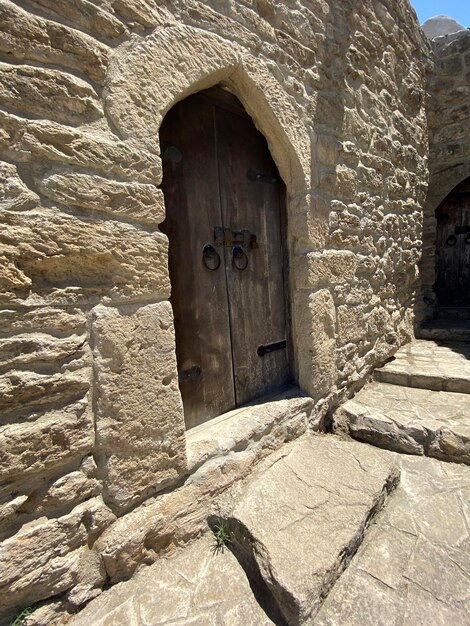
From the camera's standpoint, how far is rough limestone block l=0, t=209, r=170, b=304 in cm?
107

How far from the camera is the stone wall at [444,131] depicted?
4422mm

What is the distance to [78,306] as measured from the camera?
1.23m

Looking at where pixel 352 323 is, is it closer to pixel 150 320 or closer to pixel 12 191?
pixel 150 320

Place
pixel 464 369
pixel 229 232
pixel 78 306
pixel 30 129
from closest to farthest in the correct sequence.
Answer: pixel 30 129 → pixel 78 306 → pixel 229 232 → pixel 464 369

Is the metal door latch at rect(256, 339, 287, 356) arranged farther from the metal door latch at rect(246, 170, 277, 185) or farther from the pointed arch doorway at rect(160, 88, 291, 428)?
the metal door latch at rect(246, 170, 277, 185)

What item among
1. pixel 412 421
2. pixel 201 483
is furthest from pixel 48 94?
pixel 412 421

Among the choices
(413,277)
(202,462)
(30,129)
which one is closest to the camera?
(30,129)

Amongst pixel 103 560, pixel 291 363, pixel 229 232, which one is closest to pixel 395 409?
pixel 291 363

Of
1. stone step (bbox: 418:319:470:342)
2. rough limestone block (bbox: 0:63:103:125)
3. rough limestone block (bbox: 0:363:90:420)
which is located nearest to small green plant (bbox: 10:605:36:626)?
rough limestone block (bbox: 0:363:90:420)

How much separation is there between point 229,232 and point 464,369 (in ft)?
8.21

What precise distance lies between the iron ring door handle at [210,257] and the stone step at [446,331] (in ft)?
11.6

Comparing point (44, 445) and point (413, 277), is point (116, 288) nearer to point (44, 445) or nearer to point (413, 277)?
point (44, 445)

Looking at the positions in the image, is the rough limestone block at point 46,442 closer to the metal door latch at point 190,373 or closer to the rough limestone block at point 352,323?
the metal door latch at point 190,373

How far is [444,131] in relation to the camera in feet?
15.2
